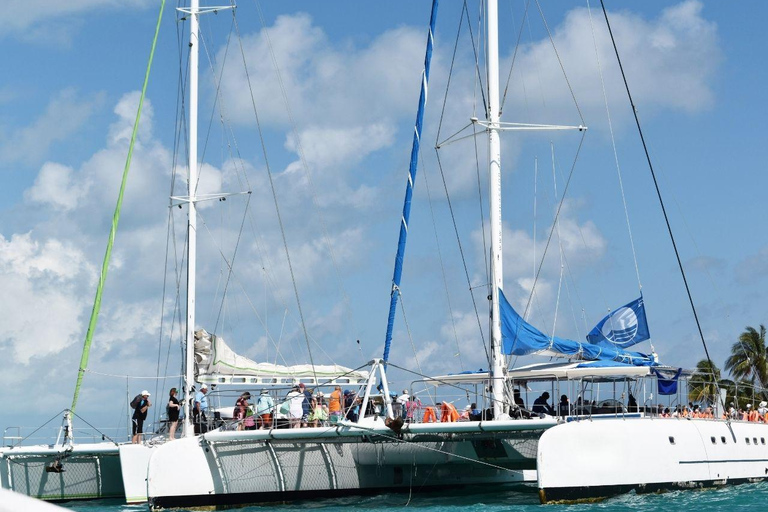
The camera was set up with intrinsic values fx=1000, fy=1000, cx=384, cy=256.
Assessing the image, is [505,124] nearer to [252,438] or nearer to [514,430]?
[514,430]

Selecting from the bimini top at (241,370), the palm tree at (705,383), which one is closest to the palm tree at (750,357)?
the palm tree at (705,383)

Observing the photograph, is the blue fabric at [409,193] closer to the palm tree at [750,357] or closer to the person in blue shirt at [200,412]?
the person in blue shirt at [200,412]

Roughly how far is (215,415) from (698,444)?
11.5 metres

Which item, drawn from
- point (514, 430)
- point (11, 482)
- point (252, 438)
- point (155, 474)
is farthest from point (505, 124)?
point (11, 482)

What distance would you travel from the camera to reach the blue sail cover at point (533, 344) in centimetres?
2297

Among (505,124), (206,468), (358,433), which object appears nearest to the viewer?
(358,433)

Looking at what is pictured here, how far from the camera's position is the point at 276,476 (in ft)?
76.2

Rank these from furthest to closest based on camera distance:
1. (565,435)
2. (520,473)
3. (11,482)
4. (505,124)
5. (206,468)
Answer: (520,473) < (11,482) < (505,124) < (206,468) < (565,435)

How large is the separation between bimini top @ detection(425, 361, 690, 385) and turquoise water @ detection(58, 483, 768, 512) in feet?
8.97

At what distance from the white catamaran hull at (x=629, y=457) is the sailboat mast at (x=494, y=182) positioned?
332 cm

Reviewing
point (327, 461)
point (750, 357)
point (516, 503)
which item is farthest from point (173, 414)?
point (750, 357)

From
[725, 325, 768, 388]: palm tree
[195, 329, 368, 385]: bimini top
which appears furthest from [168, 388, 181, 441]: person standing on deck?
[725, 325, 768, 388]: palm tree

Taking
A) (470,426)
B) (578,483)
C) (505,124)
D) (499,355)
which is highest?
(505,124)

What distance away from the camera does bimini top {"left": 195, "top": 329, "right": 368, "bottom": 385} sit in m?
27.6
